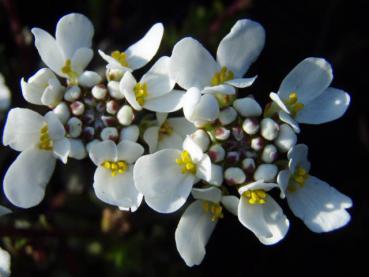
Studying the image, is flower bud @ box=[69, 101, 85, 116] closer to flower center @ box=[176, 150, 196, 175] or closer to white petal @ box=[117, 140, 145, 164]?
white petal @ box=[117, 140, 145, 164]

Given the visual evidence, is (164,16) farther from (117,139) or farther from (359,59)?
(117,139)

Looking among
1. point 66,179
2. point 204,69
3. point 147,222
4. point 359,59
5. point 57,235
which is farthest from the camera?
point 359,59

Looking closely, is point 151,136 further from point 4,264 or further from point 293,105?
point 4,264

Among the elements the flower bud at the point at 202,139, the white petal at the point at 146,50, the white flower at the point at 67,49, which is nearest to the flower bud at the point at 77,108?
the white flower at the point at 67,49

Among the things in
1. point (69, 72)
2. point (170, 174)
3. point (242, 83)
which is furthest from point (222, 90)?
point (69, 72)

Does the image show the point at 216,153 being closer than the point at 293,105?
Yes

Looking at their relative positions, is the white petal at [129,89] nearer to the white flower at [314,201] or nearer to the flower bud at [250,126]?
the flower bud at [250,126]

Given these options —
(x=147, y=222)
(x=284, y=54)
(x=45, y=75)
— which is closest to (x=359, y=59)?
(x=284, y=54)
